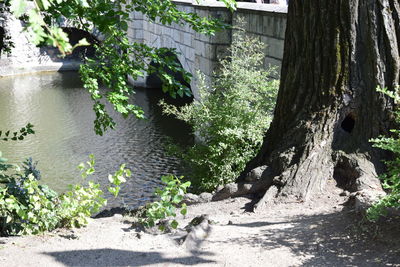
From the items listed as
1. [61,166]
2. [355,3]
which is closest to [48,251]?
[355,3]

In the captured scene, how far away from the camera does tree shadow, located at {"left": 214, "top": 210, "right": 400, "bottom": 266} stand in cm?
326

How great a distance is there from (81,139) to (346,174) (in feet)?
26.5

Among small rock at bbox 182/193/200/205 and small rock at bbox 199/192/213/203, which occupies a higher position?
small rock at bbox 199/192/213/203

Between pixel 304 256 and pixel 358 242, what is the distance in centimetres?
34

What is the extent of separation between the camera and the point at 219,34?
1040cm

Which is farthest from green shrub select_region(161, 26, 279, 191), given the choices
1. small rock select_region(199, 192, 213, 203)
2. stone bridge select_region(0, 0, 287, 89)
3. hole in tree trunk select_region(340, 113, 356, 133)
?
hole in tree trunk select_region(340, 113, 356, 133)

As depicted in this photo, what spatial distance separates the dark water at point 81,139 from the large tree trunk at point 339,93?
397 cm

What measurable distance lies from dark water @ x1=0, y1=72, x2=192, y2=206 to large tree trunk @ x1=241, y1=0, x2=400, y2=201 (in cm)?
397

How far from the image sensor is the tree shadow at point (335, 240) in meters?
3.26

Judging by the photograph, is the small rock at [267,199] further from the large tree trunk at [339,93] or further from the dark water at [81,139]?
the dark water at [81,139]

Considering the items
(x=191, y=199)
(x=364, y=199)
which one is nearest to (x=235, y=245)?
(x=364, y=199)

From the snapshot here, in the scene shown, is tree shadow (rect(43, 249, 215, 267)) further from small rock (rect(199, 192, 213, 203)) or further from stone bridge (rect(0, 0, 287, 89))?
small rock (rect(199, 192, 213, 203))

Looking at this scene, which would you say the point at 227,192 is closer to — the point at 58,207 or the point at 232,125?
the point at 58,207

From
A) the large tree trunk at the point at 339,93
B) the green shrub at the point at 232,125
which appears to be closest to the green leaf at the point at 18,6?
the large tree trunk at the point at 339,93
